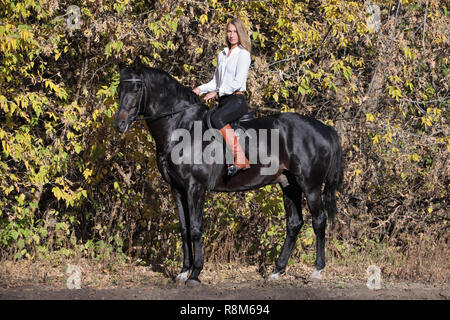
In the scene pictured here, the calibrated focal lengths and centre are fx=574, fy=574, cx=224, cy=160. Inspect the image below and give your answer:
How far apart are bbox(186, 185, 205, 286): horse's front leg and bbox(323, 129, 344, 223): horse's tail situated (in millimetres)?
1866

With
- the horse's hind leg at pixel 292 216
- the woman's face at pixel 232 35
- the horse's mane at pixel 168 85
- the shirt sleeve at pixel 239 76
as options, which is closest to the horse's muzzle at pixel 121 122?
the horse's mane at pixel 168 85

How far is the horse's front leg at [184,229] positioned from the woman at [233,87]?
736 millimetres

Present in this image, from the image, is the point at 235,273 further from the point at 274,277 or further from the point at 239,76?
the point at 239,76

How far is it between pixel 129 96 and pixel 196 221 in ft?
5.76

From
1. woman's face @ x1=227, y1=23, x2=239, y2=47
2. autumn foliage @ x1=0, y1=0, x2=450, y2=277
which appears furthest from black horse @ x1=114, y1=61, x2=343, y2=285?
autumn foliage @ x1=0, y1=0, x2=450, y2=277

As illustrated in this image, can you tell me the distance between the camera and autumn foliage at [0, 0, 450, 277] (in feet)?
27.7

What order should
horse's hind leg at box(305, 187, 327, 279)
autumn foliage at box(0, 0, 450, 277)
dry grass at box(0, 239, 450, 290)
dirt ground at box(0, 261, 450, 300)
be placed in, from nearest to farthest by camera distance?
dirt ground at box(0, 261, 450, 300)
dry grass at box(0, 239, 450, 290)
horse's hind leg at box(305, 187, 327, 279)
autumn foliage at box(0, 0, 450, 277)

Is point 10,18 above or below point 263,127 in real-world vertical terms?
above

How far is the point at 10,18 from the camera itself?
811 centimetres

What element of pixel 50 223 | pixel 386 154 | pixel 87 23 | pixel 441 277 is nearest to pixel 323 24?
pixel 386 154

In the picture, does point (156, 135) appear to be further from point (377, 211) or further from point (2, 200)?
point (377, 211)

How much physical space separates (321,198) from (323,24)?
308 centimetres

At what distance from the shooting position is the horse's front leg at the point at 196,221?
7.15 metres

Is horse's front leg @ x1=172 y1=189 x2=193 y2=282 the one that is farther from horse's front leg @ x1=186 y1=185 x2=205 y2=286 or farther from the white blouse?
the white blouse
